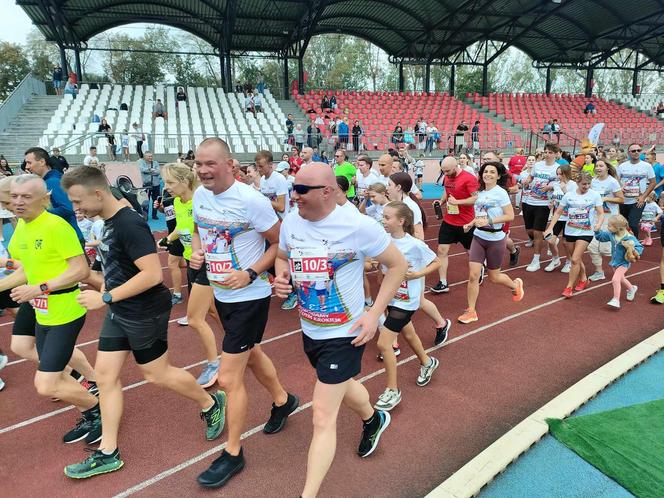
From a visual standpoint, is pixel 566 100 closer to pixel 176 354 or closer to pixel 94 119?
pixel 94 119

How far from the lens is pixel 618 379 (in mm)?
4047

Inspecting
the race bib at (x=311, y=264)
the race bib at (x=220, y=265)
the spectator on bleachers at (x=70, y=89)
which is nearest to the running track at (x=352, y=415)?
the race bib at (x=220, y=265)

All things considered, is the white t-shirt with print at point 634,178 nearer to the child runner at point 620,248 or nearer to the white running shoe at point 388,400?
the child runner at point 620,248

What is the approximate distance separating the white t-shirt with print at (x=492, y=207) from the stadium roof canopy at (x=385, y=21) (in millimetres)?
18329

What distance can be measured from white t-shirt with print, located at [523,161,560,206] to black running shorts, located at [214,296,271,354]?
6.36 meters

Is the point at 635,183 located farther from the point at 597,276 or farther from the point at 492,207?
the point at 492,207

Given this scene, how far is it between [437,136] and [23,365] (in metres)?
20.7

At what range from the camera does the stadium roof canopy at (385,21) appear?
23.5 metres

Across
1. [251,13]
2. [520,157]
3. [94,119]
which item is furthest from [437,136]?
[94,119]

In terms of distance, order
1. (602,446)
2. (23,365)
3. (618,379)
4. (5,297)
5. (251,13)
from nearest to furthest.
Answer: (602,446) < (618,379) < (5,297) < (23,365) < (251,13)

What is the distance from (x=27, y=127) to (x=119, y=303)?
21338 mm

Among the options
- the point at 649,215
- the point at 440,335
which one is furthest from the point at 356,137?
the point at 440,335

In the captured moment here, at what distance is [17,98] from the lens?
819 inches

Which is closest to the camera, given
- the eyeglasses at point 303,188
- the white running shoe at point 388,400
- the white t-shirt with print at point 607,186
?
the eyeglasses at point 303,188
